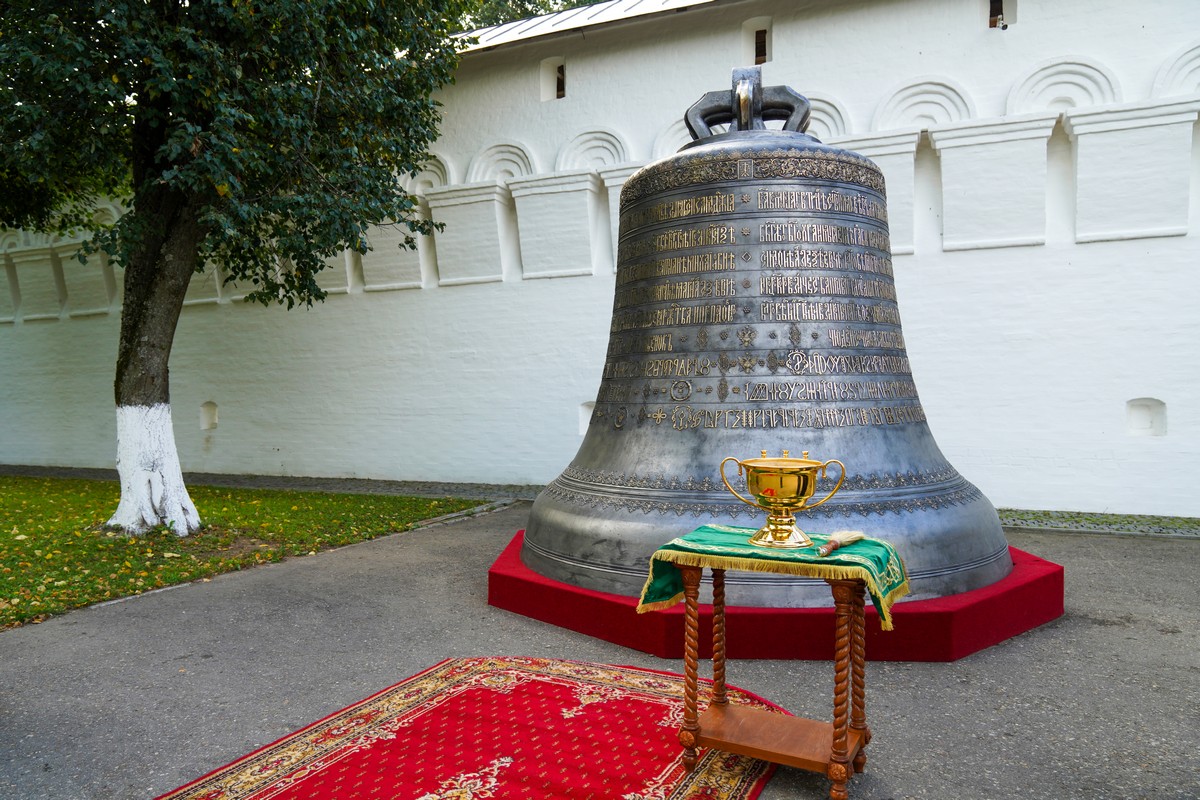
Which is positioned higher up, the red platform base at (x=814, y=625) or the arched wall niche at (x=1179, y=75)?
the arched wall niche at (x=1179, y=75)

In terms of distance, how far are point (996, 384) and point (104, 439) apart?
1265 centimetres

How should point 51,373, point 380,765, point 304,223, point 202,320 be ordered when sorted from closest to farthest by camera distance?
point 380,765, point 304,223, point 202,320, point 51,373

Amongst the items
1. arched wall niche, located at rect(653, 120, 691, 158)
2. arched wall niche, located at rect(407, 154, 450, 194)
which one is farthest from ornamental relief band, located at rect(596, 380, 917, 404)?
arched wall niche, located at rect(407, 154, 450, 194)

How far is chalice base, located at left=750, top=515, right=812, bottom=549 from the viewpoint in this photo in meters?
2.46

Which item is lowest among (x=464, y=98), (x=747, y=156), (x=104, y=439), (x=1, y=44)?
(x=104, y=439)

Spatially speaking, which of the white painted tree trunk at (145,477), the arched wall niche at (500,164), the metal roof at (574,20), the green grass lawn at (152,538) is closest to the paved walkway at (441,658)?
the green grass lawn at (152,538)

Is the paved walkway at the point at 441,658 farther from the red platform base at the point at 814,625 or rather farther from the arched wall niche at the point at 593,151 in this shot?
the arched wall niche at the point at 593,151

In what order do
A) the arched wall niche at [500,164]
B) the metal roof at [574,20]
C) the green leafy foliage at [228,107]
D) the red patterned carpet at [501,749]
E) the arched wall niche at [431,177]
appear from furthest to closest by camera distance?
1. the arched wall niche at [431,177]
2. the arched wall niche at [500,164]
3. the metal roof at [574,20]
4. the green leafy foliage at [228,107]
5. the red patterned carpet at [501,749]

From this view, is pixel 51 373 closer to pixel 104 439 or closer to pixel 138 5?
pixel 104 439

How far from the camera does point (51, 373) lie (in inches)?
508

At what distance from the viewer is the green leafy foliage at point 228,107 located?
577 centimetres

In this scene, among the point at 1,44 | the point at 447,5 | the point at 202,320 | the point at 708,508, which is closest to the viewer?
the point at 708,508

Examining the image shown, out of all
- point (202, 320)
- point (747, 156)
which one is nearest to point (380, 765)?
point (747, 156)

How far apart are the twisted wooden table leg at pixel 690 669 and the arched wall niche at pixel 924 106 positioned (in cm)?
707
